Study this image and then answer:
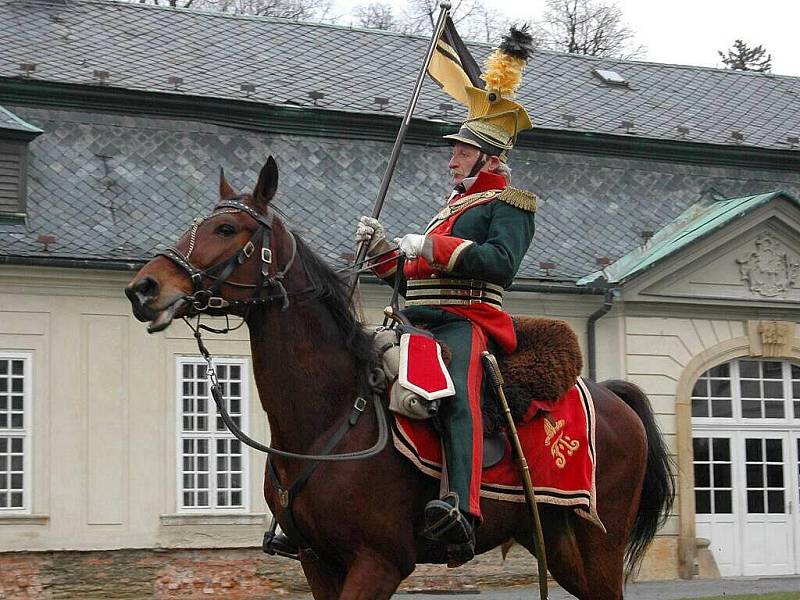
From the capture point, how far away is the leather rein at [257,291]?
6.68 meters

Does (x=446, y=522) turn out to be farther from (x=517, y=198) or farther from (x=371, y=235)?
(x=517, y=198)

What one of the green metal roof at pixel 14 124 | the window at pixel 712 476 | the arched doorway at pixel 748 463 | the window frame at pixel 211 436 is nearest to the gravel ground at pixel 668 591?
the arched doorway at pixel 748 463

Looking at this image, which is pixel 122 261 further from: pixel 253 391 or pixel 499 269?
pixel 499 269

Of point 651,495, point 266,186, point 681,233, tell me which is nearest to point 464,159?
point 266,186

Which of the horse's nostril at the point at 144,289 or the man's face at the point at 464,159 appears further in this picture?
the man's face at the point at 464,159

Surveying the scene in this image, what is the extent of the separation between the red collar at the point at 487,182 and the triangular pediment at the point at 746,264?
1147 cm

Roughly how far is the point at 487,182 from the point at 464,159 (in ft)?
0.58

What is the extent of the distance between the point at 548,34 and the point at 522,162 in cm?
2215

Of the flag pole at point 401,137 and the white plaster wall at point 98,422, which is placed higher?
the flag pole at point 401,137

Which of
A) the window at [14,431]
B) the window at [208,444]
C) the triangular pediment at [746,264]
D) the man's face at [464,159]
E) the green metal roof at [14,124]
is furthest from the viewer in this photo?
the triangular pediment at [746,264]

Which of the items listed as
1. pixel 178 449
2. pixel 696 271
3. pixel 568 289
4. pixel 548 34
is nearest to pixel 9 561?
pixel 178 449

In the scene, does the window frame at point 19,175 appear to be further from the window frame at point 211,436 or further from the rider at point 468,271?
the rider at point 468,271

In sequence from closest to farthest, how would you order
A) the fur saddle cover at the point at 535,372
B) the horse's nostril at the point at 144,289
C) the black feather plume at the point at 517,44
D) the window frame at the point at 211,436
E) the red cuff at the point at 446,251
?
the horse's nostril at the point at 144,289, the red cuff at the point at 446,251, the fur saddle cover at the point at 535,372, the black feather plume at the point at 517,44, the window frame at the point at 211,436

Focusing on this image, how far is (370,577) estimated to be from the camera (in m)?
6.80
